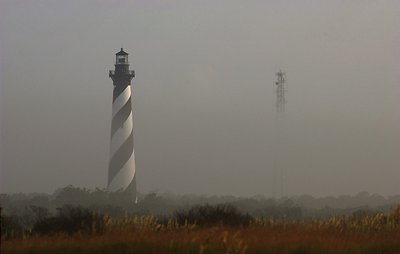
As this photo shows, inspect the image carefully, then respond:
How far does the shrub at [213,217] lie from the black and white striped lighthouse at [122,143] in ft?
128

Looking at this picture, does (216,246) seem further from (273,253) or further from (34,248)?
(34,248)

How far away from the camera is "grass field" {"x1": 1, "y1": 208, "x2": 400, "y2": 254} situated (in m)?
14.7

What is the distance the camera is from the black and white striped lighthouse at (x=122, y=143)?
203ft

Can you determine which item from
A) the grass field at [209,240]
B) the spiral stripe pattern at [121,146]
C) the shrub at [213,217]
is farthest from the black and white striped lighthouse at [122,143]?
the grass field at [209,240]

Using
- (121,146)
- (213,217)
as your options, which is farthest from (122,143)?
(213,217)

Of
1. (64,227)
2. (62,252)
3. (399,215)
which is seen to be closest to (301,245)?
(62,252)

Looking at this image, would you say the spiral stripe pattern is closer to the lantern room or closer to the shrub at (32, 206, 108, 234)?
the lantern room

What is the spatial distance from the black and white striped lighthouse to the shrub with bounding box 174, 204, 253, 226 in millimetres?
39090

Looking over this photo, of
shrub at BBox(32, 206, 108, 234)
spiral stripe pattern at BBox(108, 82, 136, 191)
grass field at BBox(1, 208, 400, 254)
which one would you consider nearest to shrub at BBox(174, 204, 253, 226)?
grass field at BBox(1, 208, 400, 254)

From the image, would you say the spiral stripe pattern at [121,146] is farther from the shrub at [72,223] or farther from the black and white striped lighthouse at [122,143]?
the shrub at [72,223]

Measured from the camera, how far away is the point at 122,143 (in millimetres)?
61938

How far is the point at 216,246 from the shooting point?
14.7 m

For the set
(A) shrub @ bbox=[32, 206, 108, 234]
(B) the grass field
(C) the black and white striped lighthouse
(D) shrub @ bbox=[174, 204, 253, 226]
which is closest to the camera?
(B) the grass field

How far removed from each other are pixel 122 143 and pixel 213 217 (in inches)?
1586
